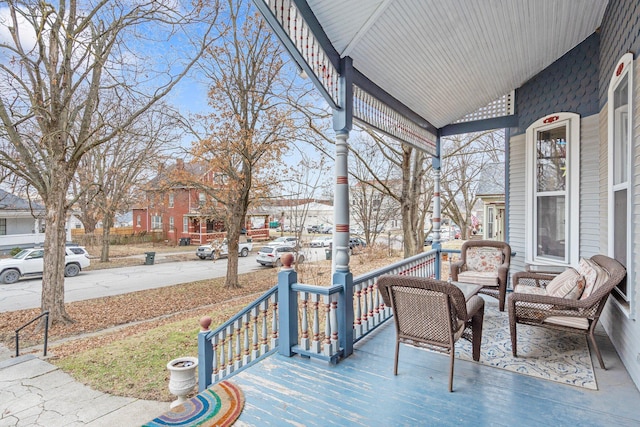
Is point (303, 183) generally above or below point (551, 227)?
above

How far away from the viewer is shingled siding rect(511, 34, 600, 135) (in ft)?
14.7

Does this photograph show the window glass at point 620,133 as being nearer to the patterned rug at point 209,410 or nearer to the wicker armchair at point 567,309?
the wicker armchair at point 567,309

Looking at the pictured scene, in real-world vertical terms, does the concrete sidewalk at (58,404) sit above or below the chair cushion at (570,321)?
below

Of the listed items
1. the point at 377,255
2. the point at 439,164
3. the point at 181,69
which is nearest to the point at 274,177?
the point at 181,69

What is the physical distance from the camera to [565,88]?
483 centimetres

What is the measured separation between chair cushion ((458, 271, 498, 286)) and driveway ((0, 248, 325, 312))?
6073 mm

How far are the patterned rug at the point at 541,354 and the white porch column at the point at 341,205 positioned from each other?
142cm

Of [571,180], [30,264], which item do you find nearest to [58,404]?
[571,180]

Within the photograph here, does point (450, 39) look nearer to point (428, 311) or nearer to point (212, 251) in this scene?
point (428, 311)

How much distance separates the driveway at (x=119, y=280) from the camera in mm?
9984

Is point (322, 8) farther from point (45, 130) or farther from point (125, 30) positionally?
point (45, 130)

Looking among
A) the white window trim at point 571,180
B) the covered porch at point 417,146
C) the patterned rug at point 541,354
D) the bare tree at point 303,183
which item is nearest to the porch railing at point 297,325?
the covered porch at point 417,146

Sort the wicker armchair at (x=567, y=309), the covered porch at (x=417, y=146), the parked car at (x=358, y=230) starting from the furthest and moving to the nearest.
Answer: the parked car at (x=358, y=230) → the wicker armchair at (x=567, y=309) → the covered porch at (x=417, y=146)

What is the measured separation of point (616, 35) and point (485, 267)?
10.8 feet
